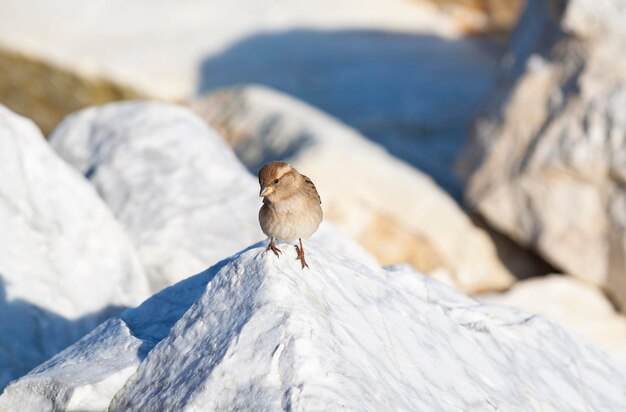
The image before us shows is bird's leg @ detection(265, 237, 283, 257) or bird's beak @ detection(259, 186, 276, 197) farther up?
bird's beak @ detection(259, 186, 276, 197)

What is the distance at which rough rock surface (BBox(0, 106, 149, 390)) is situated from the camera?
4953mm

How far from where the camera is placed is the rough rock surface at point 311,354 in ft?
10.9

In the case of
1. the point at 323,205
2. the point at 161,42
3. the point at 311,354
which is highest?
the point at 311,354

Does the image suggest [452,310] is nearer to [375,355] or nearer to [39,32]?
[375,355]

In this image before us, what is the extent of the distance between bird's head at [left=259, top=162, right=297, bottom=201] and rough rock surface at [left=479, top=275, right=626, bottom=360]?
4696mm

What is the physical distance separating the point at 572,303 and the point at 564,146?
4.55 feet

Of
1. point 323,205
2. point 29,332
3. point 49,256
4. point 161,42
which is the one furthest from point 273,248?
point 161,42

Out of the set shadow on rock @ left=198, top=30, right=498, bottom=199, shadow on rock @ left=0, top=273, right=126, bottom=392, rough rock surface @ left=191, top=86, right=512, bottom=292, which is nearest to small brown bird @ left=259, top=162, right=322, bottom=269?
shadow on rock @ left=0, top=273, right=126, bottom=392

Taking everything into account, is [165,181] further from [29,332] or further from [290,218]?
[290,218]

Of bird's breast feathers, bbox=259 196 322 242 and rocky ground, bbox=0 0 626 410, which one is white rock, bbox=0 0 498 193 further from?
bird's breast feathers, bbox=259 196 322 242

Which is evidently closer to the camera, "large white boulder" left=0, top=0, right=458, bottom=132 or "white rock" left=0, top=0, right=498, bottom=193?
"white rock" left=0, top=0, right=498, bottom=193

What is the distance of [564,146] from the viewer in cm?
→ 839

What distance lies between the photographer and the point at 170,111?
6.70 m

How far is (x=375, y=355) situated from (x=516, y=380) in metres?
0.82
